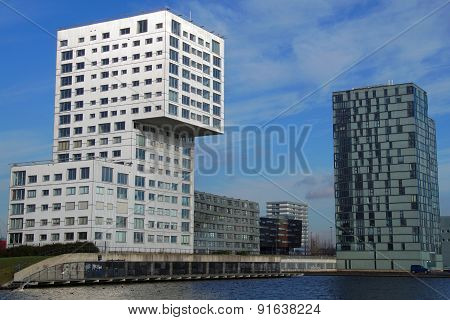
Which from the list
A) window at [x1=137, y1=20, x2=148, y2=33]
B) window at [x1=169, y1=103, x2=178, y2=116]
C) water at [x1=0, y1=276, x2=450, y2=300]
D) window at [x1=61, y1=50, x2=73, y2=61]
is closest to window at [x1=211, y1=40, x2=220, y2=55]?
window at [x1=137, y1=20, x2=148, y2=33]

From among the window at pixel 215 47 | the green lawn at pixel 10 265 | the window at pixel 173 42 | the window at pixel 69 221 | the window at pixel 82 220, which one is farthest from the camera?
the window at pixel 215 47

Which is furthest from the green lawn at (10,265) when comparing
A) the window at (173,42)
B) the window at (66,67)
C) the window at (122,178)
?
the window at (173,42)

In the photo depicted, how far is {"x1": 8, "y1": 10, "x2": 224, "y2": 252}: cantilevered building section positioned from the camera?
386ft

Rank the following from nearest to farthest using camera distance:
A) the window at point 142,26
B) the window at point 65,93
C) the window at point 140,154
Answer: the window at point 140,154 → the window at point 142,26 → the window at point 65,93

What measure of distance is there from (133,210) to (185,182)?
775 inches

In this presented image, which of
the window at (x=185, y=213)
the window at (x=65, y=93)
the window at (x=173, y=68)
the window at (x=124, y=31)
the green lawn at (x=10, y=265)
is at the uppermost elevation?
the window at (x=124, y=31)

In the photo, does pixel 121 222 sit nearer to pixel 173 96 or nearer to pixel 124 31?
pixel 173 96

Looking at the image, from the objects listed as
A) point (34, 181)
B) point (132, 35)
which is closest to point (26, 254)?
point (34, 181)

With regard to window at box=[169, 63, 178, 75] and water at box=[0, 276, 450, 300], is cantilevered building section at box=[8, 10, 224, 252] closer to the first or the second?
window at box=[169, 63, 178, 75]

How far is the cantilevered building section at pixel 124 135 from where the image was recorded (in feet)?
386

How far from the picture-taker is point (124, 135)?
127m

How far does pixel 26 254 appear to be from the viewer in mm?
109438

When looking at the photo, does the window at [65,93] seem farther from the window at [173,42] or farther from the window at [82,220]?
the window at [82,220]

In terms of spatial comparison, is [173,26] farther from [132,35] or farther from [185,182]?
[185,182]
